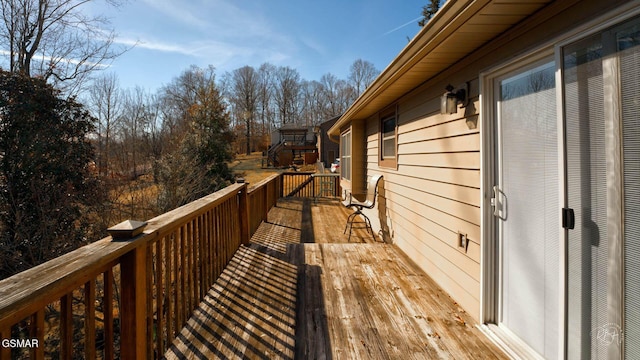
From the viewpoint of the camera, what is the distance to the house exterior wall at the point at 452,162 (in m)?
1.75

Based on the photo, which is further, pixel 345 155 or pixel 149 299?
pixel 345 155

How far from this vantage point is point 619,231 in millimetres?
1255

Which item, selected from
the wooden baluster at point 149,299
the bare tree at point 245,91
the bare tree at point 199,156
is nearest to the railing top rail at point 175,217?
the wooden baluster at point 149,299

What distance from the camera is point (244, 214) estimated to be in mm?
4023

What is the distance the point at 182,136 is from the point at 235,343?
13181 mm

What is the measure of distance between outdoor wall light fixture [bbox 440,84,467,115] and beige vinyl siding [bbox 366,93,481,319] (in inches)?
3.3

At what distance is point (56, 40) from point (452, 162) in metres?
10.2

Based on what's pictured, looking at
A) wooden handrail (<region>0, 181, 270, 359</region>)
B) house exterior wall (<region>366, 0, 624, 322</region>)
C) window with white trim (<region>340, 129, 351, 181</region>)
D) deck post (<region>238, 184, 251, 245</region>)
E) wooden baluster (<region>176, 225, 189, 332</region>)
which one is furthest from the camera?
window with white trim (<region>340, 129, 351, 181</region>)

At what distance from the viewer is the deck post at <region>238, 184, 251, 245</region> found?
4.00 meters

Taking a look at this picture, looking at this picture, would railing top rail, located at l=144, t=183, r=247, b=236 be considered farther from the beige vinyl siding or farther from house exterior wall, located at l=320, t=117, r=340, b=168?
house exterior wall, located at l=320, t=117, r=340, b=168

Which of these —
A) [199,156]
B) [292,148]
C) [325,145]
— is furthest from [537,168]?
[292,148]

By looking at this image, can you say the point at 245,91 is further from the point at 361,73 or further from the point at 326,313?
the point at 326,313

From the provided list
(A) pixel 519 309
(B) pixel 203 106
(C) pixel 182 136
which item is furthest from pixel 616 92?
(B) pixel 203 106

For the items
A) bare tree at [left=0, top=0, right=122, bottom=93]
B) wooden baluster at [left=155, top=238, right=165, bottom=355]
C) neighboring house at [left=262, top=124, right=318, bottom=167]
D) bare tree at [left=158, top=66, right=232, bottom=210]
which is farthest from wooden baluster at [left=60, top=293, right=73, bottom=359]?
neighboring house at [left=262, top=124, right=318, bottom=167]
